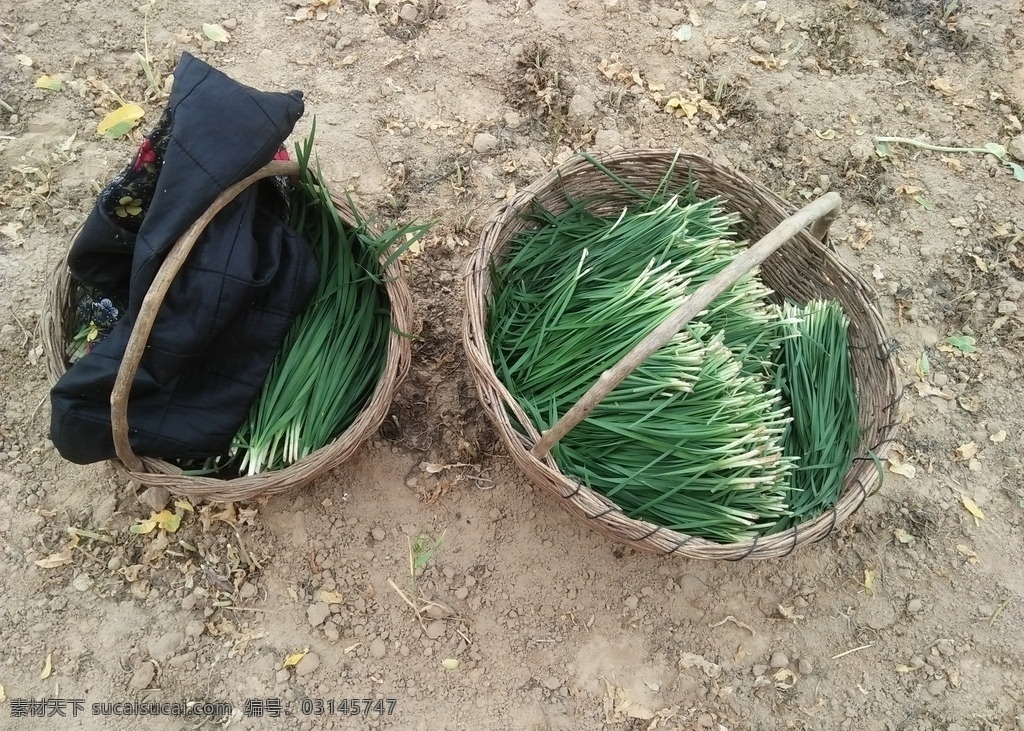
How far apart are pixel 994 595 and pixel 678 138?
170 centimetres

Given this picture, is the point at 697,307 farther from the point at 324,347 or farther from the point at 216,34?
the point at 216,34

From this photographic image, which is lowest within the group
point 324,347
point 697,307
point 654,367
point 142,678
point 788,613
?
point 142,678

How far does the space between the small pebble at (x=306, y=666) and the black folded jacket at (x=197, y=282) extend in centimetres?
57

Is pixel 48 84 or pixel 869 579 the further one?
pixel 48 84

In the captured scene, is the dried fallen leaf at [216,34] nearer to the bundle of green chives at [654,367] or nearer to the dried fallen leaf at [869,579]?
the bundle of green chives at [654,367]

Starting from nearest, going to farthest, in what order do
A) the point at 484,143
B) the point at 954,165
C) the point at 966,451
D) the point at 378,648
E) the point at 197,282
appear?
the point at 197,282 < the point at 378,648 < the point at 966,451 < the point at 484,143 < the point at 954,165

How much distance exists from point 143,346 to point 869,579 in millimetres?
1930

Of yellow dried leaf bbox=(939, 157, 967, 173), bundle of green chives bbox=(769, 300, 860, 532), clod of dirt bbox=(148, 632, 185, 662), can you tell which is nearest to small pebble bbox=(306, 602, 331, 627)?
clod of dirt bbox=(148, 632, 185, 662)

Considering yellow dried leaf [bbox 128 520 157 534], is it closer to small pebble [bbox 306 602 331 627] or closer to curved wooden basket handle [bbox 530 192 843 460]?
small pebble [bbox 306 602 331 627]

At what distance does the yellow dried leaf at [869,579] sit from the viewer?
6.36ft

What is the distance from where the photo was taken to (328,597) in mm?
1784

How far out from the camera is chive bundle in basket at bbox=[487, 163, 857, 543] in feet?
5.31

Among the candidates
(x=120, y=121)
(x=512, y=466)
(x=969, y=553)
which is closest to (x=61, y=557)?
(x=512, y=466)

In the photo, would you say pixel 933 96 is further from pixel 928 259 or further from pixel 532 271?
pixel 532 271
